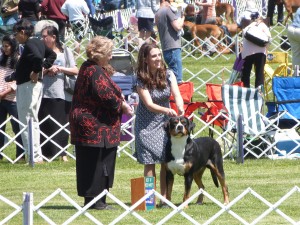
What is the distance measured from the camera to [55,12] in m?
20.8

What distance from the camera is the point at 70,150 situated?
14016 millimetres

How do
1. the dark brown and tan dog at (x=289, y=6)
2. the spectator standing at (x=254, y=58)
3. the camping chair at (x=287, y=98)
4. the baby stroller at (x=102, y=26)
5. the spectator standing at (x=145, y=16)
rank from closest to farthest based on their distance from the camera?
the camping chair at (x=287, y=98) → the spectator standing at (x=254, y=58) → the spectator standing at (x=145, y=16) → the baby stroller at (x=102, y=26) → the dark brown and tan dog at (x=289, y=6)

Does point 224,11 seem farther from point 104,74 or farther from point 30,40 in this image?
point 104,74

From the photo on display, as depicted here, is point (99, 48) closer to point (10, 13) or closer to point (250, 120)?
point (250, 120)

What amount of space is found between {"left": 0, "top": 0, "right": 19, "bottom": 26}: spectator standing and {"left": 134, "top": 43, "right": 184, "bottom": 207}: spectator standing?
11999 mm

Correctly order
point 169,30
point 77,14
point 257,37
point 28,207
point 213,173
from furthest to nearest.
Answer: point 77,14 < point 169,30 < point 257,37 < point 213,173 < point 28,207

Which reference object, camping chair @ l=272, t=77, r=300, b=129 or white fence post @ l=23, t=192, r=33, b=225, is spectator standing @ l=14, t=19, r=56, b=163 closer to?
camping chair @ l=272, t=77, r=300, b=129

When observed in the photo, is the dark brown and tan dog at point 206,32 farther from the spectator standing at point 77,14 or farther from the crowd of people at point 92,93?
the crowd of people at point 92,93

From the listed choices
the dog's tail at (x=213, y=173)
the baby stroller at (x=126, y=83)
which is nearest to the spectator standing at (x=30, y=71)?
the baby stroller at (x=126, y=83)

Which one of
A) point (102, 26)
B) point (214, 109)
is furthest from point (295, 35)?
point (102, 26)

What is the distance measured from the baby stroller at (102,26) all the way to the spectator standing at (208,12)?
2190 millimetres

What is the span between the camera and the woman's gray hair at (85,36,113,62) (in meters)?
9.51

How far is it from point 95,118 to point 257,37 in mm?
6232

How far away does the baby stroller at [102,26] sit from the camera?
2275cm
